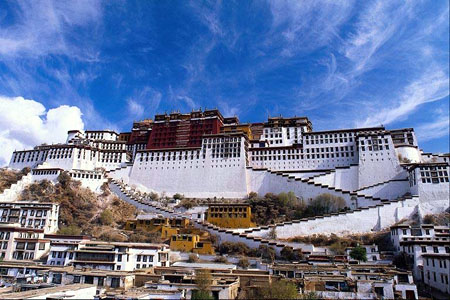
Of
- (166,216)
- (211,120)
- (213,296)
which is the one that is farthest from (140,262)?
(211,120)

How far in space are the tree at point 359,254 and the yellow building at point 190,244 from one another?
14.2 meters

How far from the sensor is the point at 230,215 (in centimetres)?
4547

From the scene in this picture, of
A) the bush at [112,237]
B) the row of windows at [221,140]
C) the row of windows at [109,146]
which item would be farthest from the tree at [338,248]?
the row of windows at [109,146]

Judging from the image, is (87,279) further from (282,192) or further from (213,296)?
(282,192)

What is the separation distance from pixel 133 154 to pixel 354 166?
40907 mm

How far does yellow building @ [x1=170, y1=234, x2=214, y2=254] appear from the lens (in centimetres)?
3738

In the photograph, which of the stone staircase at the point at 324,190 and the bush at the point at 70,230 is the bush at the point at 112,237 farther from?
the stone staircase at the point at 324,190

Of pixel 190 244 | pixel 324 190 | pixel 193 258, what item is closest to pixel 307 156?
pixel 324 190

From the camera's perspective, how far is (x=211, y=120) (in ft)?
219

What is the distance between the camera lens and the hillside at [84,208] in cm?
4350

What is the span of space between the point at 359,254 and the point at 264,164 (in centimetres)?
2968

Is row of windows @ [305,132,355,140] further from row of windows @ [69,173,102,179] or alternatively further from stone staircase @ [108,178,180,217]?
row of windows @ [69,173,102,179]

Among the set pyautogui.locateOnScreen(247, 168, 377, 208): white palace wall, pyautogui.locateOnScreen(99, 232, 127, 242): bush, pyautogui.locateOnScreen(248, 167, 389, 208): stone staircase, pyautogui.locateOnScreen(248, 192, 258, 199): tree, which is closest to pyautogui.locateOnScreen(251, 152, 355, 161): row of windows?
pyautogui.locateOnScreen(248, 167, 389, 208): stone staircase

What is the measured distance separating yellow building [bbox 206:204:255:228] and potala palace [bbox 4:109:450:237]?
2870 mm
